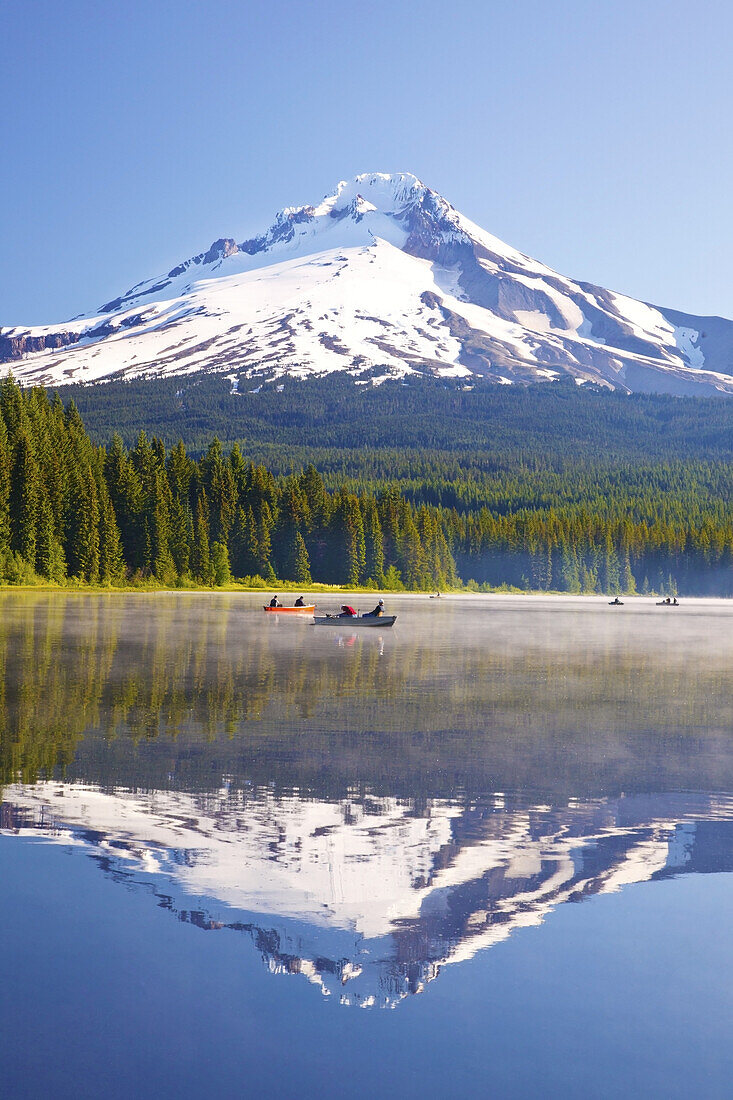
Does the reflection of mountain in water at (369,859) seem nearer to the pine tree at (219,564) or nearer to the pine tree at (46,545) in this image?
the pine tree at (46,545)

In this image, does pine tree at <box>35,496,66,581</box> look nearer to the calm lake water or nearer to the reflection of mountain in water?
the calm lake water

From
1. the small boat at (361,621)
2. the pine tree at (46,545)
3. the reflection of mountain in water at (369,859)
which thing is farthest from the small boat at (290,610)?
the reflection of mountain in water at (369,859)

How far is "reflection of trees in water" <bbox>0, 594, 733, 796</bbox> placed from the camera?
727 inches

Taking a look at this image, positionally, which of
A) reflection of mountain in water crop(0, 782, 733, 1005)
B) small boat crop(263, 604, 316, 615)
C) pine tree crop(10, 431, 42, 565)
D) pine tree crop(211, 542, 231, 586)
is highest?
pine tree crop(10, 431, 42, 565)

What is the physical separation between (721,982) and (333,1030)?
3.74m

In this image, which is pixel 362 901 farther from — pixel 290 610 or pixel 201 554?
pixel 201 554

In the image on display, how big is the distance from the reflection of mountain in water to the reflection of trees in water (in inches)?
59.2

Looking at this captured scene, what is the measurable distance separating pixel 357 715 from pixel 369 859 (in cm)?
1208

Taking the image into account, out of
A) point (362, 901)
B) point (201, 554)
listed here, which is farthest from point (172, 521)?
point (362, 901)

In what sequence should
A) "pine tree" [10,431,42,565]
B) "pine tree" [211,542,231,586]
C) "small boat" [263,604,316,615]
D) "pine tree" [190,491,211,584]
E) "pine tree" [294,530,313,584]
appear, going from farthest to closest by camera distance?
"pine tree" [294,530,313,584] < "pine tree" [211,542,231,586] < "pine tree" [190,491,211,584] < "pine tree" [10,431,42,565] < "small boat" [263,604,316,615]

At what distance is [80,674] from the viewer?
32531 millimetres

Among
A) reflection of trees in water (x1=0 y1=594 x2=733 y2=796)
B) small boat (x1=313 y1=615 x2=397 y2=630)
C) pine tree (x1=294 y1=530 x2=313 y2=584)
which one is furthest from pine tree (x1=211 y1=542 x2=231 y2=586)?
reflection of trees in water (x1=0 y1=594 x2=733 y2=796)

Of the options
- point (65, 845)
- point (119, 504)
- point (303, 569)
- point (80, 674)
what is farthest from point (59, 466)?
point (65, 845)

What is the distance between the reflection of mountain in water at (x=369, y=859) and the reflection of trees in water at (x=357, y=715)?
1503 mm
